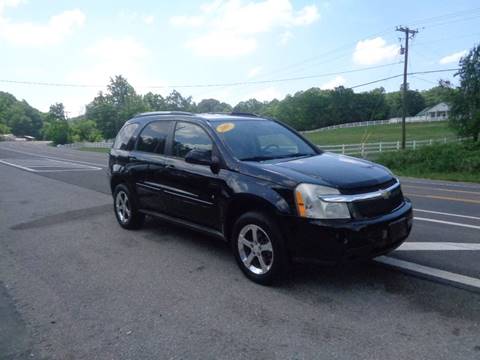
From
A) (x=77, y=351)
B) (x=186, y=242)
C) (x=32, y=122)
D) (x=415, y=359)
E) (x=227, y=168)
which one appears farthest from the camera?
(x=32, y=122)

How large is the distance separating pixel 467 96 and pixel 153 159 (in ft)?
83.8

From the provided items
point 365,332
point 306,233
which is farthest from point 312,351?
point 306,233

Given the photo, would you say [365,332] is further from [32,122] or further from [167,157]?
[32,122]

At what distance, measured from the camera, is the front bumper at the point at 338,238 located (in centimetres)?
362

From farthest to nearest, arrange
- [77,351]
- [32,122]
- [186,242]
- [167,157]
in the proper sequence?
[32,122] → [186,242] → [167,157] → [77,351]

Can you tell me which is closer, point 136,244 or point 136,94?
point 136,244

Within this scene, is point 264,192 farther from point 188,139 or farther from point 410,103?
point 410,103

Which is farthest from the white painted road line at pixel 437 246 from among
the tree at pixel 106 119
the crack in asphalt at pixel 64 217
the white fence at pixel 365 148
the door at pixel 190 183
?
the tree at pixel 106 119

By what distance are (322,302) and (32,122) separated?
14819 cm

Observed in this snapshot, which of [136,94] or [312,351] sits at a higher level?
[136,94]

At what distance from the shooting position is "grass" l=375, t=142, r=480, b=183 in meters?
17.3

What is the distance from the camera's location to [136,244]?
5656mm

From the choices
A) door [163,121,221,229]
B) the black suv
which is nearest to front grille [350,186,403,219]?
the black suv

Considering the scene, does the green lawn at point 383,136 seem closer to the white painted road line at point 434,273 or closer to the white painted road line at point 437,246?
the white painted road line at point 437,246
